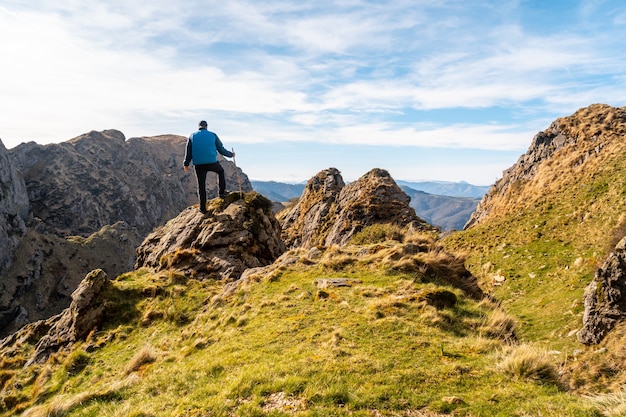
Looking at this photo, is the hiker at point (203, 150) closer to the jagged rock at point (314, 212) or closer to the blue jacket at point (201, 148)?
the blue jacket at point (201, 148)

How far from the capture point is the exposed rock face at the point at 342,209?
45125 millimetres

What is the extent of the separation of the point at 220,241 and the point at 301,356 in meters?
14.4

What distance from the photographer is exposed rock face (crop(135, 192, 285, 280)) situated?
71.2ft

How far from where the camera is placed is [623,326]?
1616 cm

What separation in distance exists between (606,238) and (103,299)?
34.8 metres

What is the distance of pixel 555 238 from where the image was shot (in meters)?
32.3

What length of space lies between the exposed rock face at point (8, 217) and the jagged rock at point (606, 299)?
20325 cm

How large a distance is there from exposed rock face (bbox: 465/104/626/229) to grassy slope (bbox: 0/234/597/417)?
1317 inches

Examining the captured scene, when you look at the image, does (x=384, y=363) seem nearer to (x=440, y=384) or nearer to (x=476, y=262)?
(x=440, y=384)

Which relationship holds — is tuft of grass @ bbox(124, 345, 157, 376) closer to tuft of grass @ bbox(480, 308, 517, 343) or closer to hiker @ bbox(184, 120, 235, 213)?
tuft of grass @ bbox(480, 308, 517, 343)

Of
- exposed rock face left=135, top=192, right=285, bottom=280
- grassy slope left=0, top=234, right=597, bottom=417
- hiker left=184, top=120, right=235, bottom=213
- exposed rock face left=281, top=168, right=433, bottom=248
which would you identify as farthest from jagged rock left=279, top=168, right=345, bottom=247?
grassy slope left=0, top=234, right=597, bottom=417

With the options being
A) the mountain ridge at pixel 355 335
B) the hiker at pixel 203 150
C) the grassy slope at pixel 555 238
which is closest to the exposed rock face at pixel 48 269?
the hiker at pixel 203 150

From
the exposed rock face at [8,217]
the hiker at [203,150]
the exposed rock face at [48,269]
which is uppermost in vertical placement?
the hiker at [203,150]

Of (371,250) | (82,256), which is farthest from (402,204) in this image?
(82,256)
